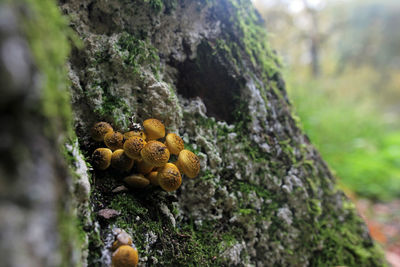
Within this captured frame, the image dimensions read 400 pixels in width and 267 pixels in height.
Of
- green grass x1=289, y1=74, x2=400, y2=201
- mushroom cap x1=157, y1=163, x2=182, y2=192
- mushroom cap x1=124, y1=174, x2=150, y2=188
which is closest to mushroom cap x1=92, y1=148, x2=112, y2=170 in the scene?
mushroom cap x1=124, y1=174, x2=150, y2=188

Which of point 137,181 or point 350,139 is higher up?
point 350,139

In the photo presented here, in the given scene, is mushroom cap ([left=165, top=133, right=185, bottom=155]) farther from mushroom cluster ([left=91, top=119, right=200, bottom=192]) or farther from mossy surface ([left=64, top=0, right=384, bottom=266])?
mossy surface ([left=64, top=0, right=384, bottom=266])

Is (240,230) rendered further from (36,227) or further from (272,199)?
(36,227)

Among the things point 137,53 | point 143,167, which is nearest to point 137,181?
point 143,167

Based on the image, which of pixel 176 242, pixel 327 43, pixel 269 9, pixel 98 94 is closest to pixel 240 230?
pixel 176 242

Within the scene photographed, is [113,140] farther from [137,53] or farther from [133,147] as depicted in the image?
[137,53]

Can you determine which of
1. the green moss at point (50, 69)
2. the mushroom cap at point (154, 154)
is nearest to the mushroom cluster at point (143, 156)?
the mushroom cap at point (154, 154)

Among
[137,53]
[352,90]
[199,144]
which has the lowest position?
[199,144]
